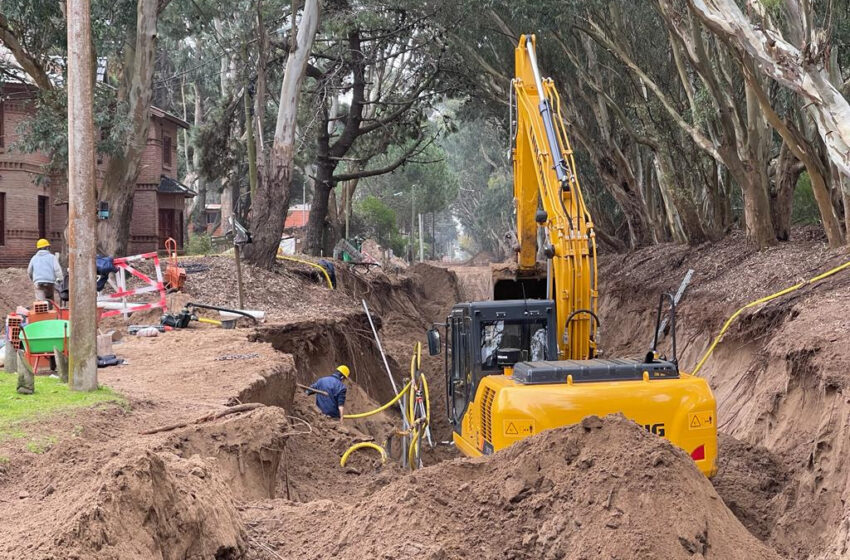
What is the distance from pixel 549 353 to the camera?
10922 mm

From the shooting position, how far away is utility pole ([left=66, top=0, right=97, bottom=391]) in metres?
10.4

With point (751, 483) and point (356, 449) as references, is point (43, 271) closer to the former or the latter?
point (356, 449)

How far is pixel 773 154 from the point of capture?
24.7 meters

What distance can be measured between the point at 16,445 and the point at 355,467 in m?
5.48

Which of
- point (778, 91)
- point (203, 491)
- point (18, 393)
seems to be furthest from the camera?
point (778, 91)

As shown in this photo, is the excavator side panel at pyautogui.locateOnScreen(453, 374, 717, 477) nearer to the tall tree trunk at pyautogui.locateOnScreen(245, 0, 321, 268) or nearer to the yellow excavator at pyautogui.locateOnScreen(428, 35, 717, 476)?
the yellow excavator at pyautogui.locateOnScreen(428, 35, 717, 476)

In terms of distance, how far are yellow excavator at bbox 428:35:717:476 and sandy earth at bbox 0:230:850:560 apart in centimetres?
122

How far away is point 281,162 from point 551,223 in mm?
13515

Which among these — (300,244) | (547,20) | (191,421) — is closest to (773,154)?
(547,20)

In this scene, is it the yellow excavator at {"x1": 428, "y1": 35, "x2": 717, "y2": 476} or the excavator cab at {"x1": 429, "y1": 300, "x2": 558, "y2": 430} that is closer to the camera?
the yellow excavator at {"x1": 428, "y1": 35, "x2": 717, "y2": 476}

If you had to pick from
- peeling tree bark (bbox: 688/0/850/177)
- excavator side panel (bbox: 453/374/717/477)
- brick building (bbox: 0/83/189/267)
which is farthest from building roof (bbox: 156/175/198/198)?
excavator side panel (bbox: 453/374/717/477)

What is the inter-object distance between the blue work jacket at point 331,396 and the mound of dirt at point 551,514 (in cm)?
711

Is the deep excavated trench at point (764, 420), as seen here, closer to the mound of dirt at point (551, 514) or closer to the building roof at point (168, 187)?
the mound of dirt at point (551, 514)

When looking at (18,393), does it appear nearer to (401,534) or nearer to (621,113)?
(401,534)
